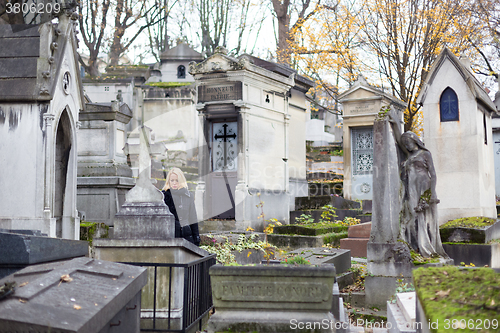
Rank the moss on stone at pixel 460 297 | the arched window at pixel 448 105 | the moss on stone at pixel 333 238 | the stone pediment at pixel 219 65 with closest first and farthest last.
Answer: the moss on stone at pixel 460 297 < the arched window at pixel 448 105 < the moss on stone at pixel 333 238 < the stone pediment at pixel 219 65

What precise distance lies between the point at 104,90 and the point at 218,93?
17113 mm

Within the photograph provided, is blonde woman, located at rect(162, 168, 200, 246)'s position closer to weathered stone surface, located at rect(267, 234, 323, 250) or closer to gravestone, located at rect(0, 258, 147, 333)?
gravestone, located at rect(0, 258, 147, 333)

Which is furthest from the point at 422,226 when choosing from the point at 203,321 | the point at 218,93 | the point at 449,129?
the point at 218,93

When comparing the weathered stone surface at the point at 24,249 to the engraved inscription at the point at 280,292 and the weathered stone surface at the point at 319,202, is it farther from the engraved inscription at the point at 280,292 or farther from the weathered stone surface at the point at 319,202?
the weathered stone surface at the point at 319,202

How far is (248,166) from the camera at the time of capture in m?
12.5

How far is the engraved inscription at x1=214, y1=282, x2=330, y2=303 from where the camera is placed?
4.26 metres

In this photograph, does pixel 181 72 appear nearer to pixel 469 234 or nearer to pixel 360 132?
pixel 360 132

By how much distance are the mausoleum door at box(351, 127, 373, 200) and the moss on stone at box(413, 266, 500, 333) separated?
45.6 ft

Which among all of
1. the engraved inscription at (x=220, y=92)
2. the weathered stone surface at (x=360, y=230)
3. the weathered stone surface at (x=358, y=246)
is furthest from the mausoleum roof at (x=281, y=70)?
the weathered stone surface at (x=358, y=246)

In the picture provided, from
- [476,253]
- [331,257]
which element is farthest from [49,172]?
[476,253]

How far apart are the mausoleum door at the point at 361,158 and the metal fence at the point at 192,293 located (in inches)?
458

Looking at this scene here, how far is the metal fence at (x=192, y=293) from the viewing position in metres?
5.09

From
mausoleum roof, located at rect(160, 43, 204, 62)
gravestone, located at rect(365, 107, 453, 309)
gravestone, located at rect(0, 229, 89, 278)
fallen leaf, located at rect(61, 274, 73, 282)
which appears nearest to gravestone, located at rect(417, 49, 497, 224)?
gravestone, located at rect(365, 107, 453, 309)

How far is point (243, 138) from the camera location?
12.4 meters
